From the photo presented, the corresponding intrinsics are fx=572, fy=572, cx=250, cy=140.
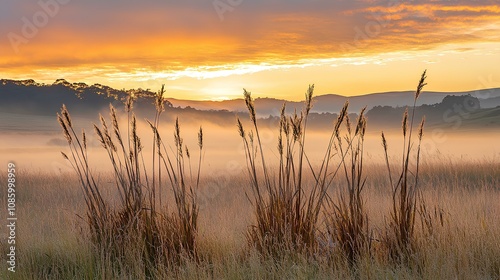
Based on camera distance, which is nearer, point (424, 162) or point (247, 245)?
point (247, 245)

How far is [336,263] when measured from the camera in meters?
5.30

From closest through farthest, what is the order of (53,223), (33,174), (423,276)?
(423,276) < (53,223) < (33,174)

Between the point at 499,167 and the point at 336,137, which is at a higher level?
the point at 336,137

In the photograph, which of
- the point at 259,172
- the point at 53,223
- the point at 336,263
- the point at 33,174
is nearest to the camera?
the point at 336,263

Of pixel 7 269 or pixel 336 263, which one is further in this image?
pixel 7 269

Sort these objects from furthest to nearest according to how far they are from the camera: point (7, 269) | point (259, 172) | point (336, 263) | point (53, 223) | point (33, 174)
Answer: point (259, 172) < point (33, 174) < point (53, 223) < point (7, 269) < point (336, 263)

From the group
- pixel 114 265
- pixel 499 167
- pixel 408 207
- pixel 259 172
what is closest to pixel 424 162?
pixel 499 167

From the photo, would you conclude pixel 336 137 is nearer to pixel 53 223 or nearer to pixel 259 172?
pixel 53 223

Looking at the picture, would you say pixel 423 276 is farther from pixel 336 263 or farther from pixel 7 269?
pixel 7 269

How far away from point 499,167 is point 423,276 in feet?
33.4

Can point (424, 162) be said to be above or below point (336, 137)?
below

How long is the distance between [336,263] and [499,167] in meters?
10.2

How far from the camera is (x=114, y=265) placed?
17.4 ft

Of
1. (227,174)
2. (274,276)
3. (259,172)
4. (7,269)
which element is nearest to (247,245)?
(274,276)
